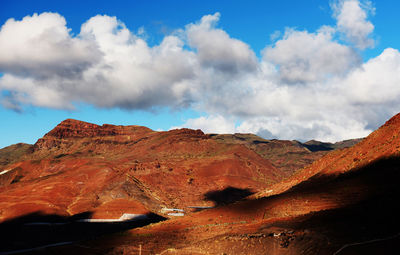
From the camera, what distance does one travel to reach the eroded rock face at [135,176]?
7025 centimetres

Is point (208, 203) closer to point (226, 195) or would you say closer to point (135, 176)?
point (226, 195)

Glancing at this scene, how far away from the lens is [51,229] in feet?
175

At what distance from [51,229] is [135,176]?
123 ft

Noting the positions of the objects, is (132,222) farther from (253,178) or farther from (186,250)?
(253,178)

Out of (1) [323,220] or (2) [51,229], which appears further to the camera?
(2) [51,229]

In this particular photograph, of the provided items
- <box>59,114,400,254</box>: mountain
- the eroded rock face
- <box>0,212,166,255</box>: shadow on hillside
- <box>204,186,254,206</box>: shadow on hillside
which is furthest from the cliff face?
<box>204,186,254,206</box>: shadow on hillside

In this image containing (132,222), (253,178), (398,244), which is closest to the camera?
(398,244)

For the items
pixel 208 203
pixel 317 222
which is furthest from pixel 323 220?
pixel 208 203

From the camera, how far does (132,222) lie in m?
59.2

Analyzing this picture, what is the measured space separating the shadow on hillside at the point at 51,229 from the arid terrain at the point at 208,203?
0.18 m

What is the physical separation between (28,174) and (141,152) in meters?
41.8

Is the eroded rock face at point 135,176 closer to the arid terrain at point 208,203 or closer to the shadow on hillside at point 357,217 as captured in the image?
the arid terrain at point 208,203

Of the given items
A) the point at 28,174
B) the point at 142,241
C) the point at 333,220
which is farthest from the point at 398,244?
the point at 28,174

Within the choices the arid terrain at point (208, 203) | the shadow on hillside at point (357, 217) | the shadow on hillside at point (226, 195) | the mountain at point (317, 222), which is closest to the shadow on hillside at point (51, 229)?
the arid terrain at point (208, 203)
